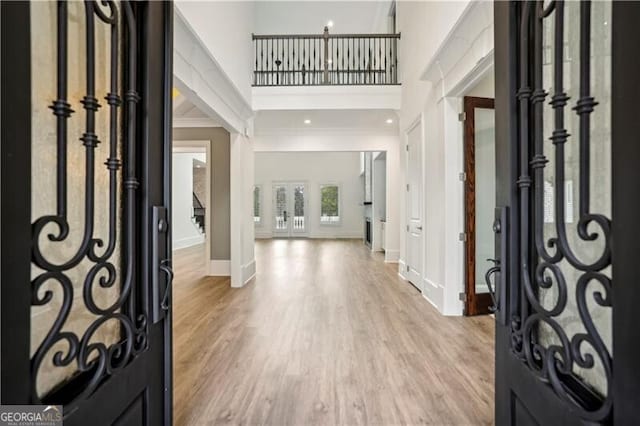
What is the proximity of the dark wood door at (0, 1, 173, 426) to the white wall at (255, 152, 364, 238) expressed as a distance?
12.2 m

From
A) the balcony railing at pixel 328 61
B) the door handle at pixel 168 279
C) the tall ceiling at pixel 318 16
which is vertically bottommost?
the door handle at pixel 168 279

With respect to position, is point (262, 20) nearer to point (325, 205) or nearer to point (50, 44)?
point (325, 205)

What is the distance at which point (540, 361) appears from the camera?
36.3 inches

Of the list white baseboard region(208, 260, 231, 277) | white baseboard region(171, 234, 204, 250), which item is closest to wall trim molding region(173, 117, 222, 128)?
white baseboard region(208, 260, 231, 277)

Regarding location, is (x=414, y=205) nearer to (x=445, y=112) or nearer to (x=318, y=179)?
(x=445, y=112)

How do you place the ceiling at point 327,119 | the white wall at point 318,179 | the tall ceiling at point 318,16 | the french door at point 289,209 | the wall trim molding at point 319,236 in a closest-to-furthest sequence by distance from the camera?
the ceiling at point 327,119, the tall ceiling at point 318,16, the wall trim molding at point 319,236, the white wall at point 318,179, the french door at point 289,209

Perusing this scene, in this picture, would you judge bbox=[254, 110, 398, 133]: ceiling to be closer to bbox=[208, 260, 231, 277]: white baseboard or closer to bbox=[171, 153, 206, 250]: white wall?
bbox=[208, 260, 231, 277]: white baseboard

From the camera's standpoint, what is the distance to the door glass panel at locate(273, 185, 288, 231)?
13523mm

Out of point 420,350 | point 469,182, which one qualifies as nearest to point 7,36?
point 420,350

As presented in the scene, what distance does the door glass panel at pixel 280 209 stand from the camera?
1352 cm

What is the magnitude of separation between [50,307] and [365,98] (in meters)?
5.31

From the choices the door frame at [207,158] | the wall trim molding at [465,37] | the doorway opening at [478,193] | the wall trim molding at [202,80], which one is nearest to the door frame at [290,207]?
the door frame at [207,158]

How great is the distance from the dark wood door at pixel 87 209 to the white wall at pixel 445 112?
7.90 feet

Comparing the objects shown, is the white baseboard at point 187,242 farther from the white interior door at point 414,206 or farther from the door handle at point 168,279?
the door handle at point 168,279
